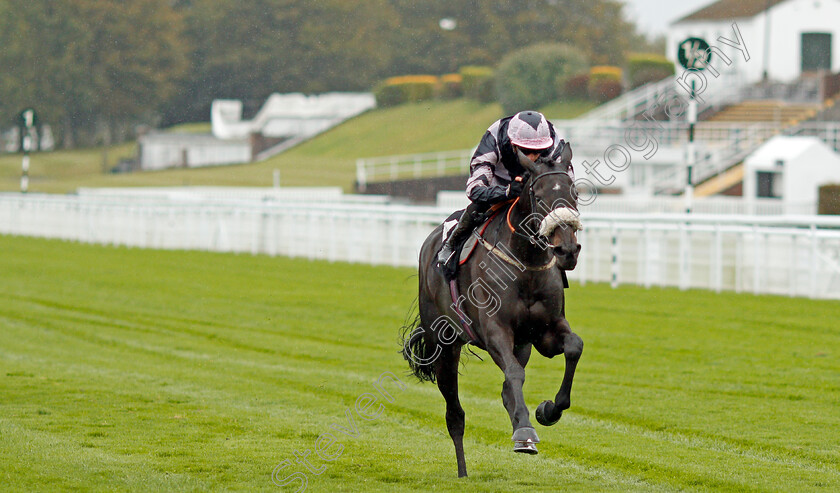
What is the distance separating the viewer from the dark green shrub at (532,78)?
50375 mm

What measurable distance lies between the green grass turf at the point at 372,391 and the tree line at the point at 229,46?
42578mm

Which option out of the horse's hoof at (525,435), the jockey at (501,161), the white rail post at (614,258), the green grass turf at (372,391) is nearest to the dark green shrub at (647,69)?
the white rail post at (614,258)

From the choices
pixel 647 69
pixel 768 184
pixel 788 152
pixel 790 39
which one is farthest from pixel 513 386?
pixel 647 69

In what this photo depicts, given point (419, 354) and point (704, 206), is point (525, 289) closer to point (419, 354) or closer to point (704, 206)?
point (419, 354)

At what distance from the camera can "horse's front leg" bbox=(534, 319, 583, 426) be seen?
545cm

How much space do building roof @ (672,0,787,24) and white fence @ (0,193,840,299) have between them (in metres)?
24.5

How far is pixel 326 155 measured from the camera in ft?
184

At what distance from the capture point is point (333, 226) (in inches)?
837

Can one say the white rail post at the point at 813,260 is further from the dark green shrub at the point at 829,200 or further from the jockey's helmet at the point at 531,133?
the jockey's helmet at the point at 531,133

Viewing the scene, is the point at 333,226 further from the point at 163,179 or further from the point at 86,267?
the point at 163,179

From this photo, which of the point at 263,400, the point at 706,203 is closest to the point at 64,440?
the point at 263,400

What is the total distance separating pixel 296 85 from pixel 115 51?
9.86m

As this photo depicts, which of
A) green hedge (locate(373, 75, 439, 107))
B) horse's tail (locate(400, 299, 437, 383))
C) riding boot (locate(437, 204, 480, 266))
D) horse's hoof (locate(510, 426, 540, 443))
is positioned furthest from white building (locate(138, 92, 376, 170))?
horse's hoof (locate(510, 426, 540, 443))

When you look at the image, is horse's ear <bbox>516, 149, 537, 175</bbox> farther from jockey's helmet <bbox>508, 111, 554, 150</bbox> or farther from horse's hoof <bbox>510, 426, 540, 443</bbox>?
horse's hoof <bbox>510, 426, 540, 443</bbox>
